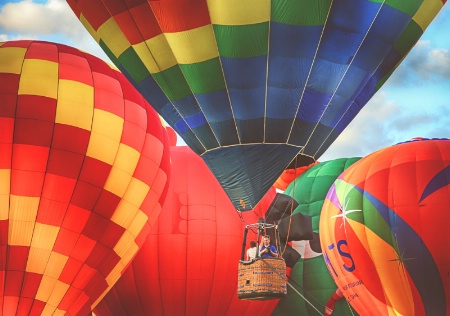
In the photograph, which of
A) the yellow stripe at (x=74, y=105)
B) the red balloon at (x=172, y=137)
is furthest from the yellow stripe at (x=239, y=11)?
the red balloon at (x=172, y=137)

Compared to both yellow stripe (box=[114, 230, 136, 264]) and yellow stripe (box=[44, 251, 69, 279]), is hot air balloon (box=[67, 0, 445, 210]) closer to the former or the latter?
yellow stripe (box=[114, 230, 136, 264])

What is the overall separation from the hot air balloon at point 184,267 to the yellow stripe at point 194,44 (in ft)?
13.1

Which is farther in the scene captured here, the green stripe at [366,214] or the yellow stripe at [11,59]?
→ the green stripe at [366,214]

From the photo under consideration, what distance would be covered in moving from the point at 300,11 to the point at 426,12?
160 centimetres

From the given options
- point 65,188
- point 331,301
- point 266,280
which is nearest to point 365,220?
point 331,301

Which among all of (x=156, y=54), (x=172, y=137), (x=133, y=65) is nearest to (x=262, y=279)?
(x=156, y=54)

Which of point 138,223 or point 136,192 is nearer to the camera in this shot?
point 136,192

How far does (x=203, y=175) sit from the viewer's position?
463 inches

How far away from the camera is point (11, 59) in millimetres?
9266

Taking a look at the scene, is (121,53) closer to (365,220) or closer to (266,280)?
(266,280)

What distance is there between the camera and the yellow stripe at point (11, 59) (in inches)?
360

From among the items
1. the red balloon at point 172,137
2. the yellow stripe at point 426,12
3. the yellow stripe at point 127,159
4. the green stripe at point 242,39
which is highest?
the red balloon at point 172,137

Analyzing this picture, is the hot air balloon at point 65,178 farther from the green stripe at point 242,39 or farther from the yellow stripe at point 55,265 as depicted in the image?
the green stripe at point 242,39

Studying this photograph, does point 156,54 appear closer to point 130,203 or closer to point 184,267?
point 130,203
